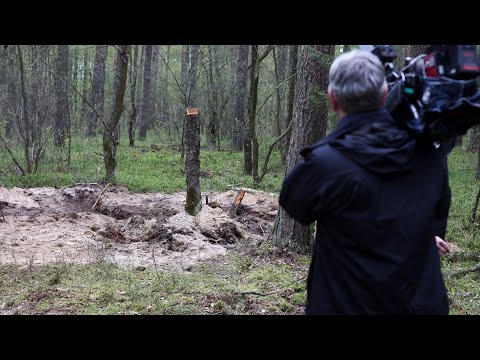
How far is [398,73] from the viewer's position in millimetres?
2324

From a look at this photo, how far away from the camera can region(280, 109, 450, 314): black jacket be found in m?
2.11

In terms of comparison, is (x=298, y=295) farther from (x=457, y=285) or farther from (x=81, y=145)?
(x=81, y=145)

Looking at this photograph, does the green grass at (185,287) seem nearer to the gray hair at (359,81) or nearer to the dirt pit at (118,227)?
the dirt pit at (118,227)

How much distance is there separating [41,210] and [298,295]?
5.76m

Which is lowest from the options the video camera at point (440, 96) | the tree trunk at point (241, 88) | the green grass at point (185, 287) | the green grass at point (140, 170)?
the green grass at point (185, 287)

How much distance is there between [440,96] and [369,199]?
56 cm

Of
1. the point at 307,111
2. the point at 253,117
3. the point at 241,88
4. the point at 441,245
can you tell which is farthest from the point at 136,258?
the point at 241,88

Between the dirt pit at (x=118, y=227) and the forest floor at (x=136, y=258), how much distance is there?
17mm

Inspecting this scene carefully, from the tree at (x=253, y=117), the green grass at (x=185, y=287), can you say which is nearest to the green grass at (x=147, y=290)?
the green grass at (x=185, y=287)

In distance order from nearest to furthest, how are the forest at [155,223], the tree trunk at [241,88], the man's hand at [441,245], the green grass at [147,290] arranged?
the man's hand at [441,245] → the green grass at [147,290] → the forest at [155,223] → the tree trunk at [241,88]

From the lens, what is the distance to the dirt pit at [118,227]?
708 cm

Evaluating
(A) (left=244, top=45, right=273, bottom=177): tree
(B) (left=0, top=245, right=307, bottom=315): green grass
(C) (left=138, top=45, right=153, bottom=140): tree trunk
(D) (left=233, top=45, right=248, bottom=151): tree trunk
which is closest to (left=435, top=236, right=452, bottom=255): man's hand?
(B) (left=0, top=245, right=307, bottom=315): green grass

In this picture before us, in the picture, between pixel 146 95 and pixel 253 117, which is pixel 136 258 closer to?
pixel 253 117
